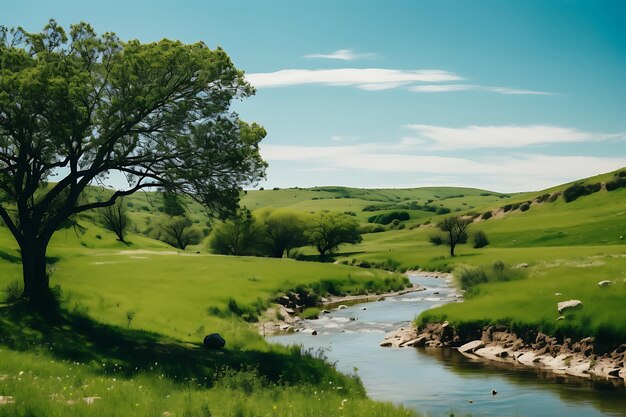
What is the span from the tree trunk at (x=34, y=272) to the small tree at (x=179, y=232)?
4666 inches

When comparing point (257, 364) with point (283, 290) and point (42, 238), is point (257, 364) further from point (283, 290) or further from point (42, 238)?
point (283, 290)

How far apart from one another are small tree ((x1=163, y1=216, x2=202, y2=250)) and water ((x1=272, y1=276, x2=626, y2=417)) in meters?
115

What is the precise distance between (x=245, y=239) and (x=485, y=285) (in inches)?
3050

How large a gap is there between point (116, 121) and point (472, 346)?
24833 millimetres

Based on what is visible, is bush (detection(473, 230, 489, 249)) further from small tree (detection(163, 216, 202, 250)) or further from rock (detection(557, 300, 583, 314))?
rock (detection(557, 300, 583, 314))

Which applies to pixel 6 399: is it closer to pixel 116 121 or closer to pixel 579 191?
pixel 116 121

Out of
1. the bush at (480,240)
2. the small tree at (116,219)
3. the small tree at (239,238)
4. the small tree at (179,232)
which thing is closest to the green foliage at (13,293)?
the small tree at (239,238)

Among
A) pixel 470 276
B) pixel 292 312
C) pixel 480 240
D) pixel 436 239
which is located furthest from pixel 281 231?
pixel 292 312

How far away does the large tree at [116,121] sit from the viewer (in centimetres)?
2598

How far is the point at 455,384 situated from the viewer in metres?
27.6

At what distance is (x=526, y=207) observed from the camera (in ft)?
562

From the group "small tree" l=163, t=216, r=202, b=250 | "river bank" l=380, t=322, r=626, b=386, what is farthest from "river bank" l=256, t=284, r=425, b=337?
"small tree" l=163, t=216, r=202, b=250

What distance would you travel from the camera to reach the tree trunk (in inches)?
1147

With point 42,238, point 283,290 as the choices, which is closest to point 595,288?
point 283,290
